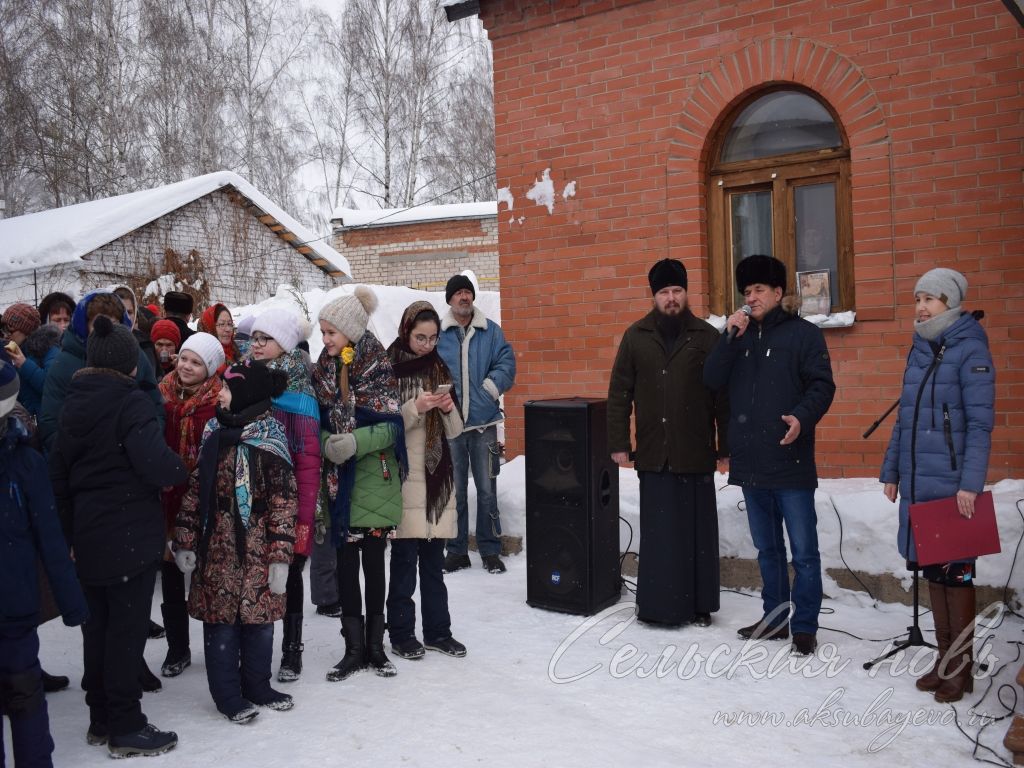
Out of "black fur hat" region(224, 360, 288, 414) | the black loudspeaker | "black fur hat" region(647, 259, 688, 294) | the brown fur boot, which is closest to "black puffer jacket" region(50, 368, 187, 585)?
"black fur hat" region(224, 360, 288, 414)

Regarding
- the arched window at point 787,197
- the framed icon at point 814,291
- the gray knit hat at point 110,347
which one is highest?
the arched window at point 787,197

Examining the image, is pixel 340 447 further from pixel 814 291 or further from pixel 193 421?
pixel 814 291

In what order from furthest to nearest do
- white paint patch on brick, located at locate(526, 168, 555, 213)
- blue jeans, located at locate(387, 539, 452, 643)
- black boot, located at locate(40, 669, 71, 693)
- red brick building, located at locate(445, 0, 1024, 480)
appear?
white paint patch on brick, located at locate(526, 168, 555, 213) < red brick building, located at locate(445, 0, 1024, 480) < blue jeans, located at locate(387, 539, 452, 643) < black boot, located at locate(40, 669, 71, 693)

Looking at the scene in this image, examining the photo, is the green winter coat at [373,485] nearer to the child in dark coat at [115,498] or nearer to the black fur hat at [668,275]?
the child in dark coat at [115,498]

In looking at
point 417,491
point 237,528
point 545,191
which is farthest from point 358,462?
point 545,191

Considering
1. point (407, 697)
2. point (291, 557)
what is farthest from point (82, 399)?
point (407, 697)

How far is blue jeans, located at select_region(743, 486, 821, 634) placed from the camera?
4320 millimetres

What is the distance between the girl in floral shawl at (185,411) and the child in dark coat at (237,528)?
31 centimetres

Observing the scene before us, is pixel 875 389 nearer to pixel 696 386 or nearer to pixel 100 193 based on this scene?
pixel 696 386

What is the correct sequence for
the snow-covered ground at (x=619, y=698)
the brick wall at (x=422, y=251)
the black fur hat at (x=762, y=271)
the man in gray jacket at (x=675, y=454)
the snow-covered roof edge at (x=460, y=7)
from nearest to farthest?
the snow-covered ground at (x=619, y=698), the black fur hat at (x=762, y=271), the man in gray jacket at (x=675, y=454), the snow-covered roof edge at (x=460, y=7), the brick wall at (x=422, y=251)

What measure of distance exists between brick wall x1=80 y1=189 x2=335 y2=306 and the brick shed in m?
3.20

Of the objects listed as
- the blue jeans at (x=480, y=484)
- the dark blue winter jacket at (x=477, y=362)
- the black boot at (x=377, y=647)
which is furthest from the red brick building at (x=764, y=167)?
the black boot at (x=377, y=647)

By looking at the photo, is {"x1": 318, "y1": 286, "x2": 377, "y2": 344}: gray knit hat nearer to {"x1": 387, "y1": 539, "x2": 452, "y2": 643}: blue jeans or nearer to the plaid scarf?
the plaid scarf

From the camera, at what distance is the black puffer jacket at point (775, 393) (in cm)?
433
